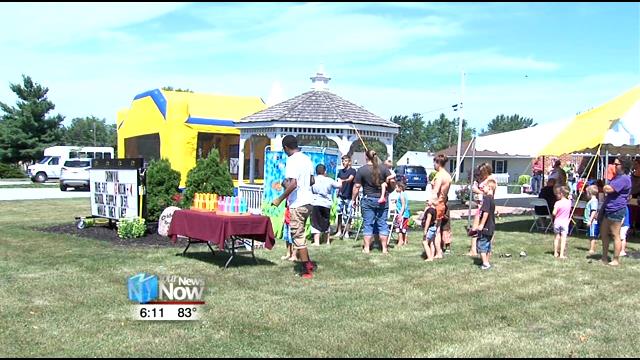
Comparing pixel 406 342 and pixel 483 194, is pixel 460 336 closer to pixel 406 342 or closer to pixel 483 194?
pixel 406 342

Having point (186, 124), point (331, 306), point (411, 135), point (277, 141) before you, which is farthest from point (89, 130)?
point (331, 306)

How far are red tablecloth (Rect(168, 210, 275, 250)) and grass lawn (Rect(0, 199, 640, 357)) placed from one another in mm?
445

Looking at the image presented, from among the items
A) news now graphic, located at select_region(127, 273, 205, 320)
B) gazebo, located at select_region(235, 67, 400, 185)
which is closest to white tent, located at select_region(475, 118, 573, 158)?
gazebo, located at select_region(235, 67, 400, 185)

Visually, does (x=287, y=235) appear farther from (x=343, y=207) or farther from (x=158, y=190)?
(x=158, y=190)

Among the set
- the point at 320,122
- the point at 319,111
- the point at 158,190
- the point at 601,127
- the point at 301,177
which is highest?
the point at 319,111

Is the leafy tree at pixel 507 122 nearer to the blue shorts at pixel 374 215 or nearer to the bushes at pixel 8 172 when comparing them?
the bushes at pixel 8 172

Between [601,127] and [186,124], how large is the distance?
12278 mm

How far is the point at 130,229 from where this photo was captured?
11.8 m

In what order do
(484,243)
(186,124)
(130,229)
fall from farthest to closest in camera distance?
1. (186,124)
2. (130,229)
3. (484,243)

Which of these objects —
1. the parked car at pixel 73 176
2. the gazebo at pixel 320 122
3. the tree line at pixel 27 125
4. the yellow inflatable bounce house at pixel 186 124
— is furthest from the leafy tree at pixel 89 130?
the gazebo at pixel 320 122

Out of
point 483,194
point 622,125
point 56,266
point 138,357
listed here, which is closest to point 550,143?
point 622,125

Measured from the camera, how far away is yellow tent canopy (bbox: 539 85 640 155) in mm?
11969

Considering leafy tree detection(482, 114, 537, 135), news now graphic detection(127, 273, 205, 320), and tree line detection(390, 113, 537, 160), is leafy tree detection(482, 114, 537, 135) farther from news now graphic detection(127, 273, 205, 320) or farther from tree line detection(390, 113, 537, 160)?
news now graphic detection(127, 273, 205, 320)

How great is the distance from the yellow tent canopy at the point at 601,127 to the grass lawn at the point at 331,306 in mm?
2782
